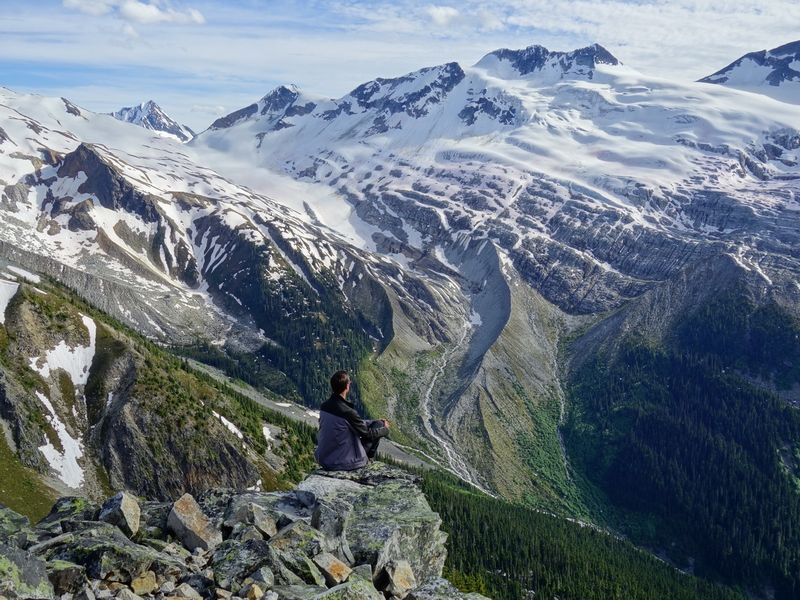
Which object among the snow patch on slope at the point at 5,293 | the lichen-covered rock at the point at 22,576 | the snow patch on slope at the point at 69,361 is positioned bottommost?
the snow patch on slope at the point at 69,361

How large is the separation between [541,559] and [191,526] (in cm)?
12568

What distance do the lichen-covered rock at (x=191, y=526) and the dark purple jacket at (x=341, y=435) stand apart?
4.98 meters

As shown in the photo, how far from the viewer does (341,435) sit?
24.1m

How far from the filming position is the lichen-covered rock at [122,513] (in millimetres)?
19922

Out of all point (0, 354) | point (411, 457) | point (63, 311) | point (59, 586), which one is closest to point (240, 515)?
point (59, 586)

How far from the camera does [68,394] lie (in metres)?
102

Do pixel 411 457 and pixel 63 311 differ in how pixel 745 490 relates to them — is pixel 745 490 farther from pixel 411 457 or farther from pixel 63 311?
pixel 63 311

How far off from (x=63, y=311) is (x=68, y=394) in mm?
18068

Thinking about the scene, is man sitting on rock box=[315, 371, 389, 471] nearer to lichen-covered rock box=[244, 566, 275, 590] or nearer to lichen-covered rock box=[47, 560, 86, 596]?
lichen-covered rock box=[244, 566, 275, 590]

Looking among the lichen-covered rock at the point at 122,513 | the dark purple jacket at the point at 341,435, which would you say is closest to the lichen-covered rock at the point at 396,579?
the dark purple jacket at the point at 341,435

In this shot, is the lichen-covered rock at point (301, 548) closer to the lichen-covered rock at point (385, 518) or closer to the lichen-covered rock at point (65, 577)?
the lichen-covered rock at point (385, 518)

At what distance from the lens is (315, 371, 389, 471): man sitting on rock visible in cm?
2275

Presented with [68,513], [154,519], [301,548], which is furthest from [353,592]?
[68,513]

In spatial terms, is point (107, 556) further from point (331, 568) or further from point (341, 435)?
point (341, 435)
